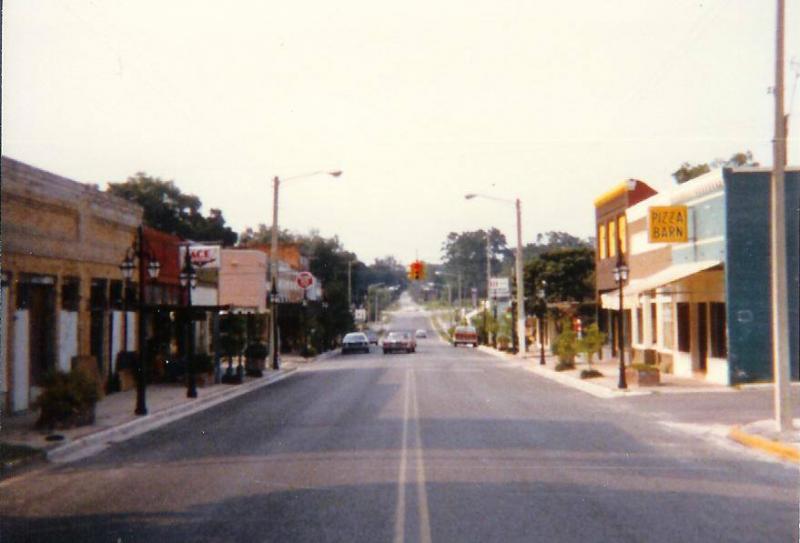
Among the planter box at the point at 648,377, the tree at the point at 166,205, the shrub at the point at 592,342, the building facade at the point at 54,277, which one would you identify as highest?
A: the tree at the point at 166,205

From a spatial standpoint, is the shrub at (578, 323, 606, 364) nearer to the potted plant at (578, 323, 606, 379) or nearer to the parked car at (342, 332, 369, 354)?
the potted plant at (578, 323, 606, 379)

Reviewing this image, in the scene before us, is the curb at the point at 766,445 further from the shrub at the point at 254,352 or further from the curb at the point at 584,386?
the shrub at the point at 254,352

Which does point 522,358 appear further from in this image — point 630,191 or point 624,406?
point 624,406

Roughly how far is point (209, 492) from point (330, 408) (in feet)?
39.0

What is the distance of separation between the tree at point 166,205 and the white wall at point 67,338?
186 feet

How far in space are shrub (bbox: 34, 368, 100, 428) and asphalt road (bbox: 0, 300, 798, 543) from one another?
149 centimetres

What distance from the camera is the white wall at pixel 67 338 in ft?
84.9


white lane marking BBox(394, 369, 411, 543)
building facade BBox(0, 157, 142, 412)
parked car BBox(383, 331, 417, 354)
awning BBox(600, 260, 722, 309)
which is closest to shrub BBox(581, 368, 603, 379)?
awning BBox(600, 260, 722, 309)

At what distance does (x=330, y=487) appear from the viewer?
41.4 ft

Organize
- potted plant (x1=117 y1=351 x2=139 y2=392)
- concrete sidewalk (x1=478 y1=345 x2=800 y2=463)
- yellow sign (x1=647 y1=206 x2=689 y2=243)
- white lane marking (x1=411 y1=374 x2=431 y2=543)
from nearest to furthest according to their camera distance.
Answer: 1. white lane marking (x1=411 y1=374 x2=431 y2=543)
2. concrete sidewalk (x1=478 y1=345 x2=800 y2=463)
3. potted plant (x1=117 y1=351 x2=139 y2=392)
4. yellow sign (x1=647 y1=206 x2=689 y2=243)

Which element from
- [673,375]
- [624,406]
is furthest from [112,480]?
[673,375]

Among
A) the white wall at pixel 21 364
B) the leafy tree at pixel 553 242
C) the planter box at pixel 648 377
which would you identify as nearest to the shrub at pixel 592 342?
the planter box at pixel 648 377

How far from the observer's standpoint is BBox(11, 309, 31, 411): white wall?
73.9 ft

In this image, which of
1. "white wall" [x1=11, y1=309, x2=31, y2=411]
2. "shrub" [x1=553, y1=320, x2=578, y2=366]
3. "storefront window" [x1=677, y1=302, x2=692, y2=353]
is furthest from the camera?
"shrub" [x1=553, y1=320, x2=578, y2=366]
